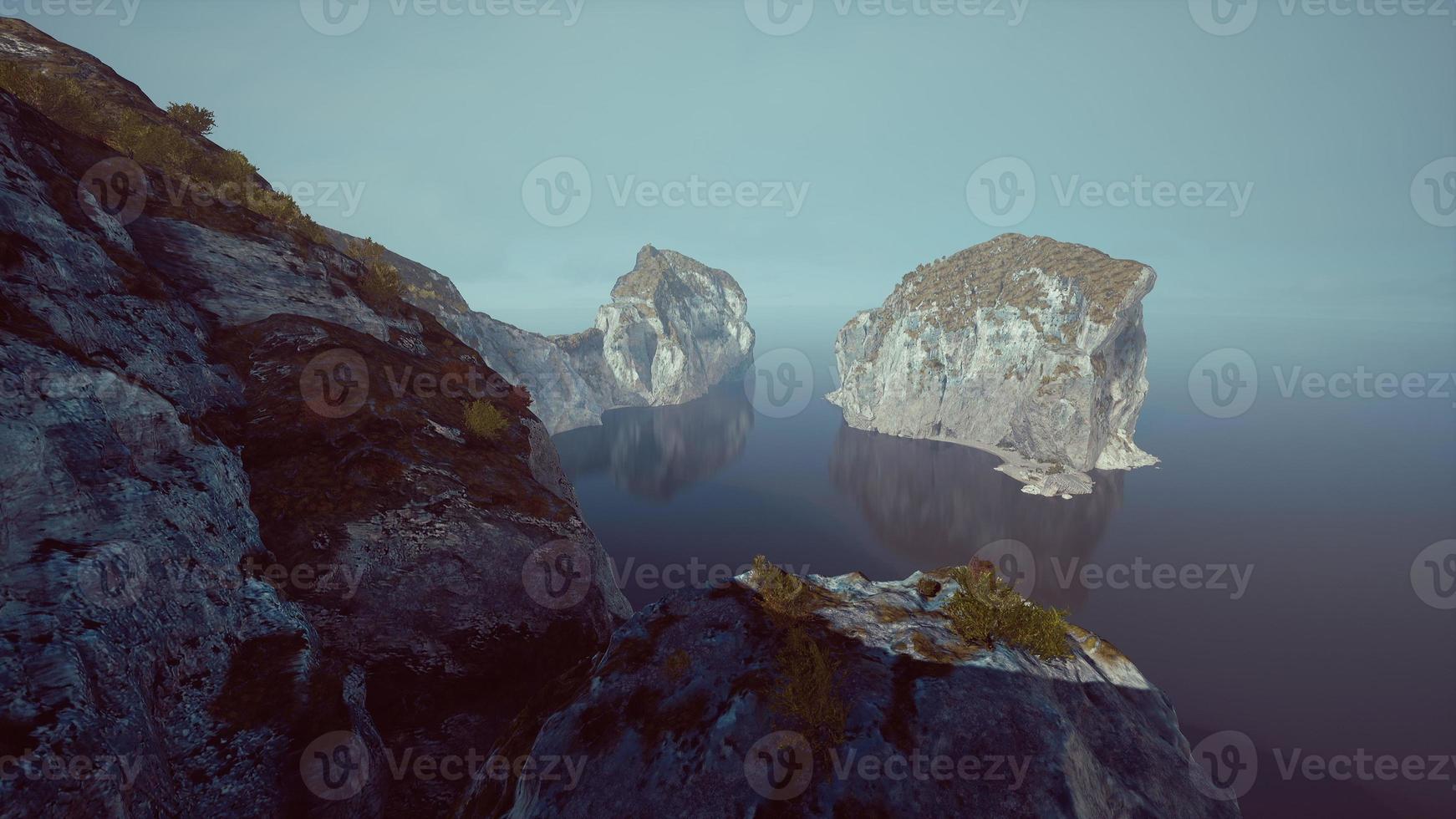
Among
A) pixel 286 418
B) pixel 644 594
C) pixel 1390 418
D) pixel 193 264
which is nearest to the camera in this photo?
pixel 286 418

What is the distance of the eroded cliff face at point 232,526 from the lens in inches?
190

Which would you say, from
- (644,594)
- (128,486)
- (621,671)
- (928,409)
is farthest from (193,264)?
(928,409)

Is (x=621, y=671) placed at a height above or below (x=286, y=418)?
below

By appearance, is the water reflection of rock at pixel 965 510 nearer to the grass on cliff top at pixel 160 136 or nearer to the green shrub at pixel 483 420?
the green shrub at pixel 483 420

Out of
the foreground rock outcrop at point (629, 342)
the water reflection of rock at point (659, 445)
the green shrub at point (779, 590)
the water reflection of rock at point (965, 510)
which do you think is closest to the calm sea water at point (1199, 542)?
the water reflection of rock at point (965, 510)

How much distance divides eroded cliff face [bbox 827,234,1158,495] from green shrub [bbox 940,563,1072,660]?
2972 inches

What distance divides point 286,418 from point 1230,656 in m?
60.9

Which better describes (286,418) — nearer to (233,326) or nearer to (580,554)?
(233,326)

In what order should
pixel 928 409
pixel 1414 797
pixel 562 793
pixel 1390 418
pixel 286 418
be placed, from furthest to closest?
pixel 1390 418, pixel 928 409, pixel 1414 797, pixel 286 418, pixel 562 793

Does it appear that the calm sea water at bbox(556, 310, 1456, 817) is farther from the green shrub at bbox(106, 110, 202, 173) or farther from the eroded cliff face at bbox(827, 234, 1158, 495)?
the green shrub at bbox(106, 110, 202, 173)

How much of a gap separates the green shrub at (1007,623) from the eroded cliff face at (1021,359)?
2972 inches

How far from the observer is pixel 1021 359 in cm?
8444

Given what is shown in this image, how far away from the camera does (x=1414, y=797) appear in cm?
2784

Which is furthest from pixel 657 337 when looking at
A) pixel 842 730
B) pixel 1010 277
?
pixel 842 730
